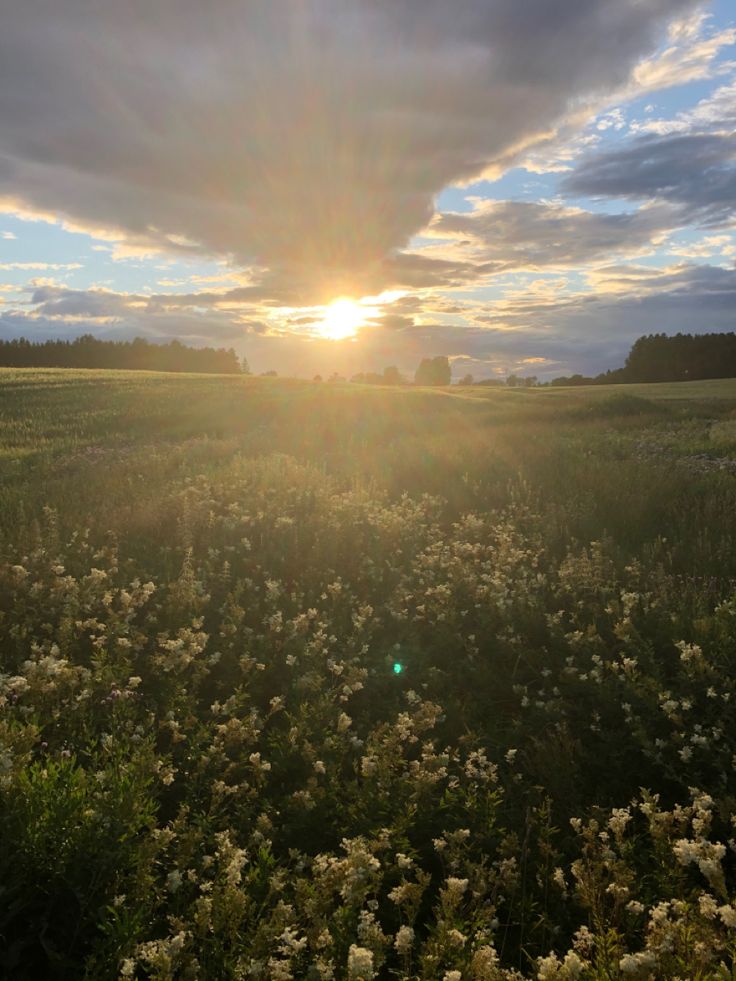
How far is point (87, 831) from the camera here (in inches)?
125

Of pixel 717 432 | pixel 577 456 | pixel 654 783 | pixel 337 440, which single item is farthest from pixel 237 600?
pixel 717 432

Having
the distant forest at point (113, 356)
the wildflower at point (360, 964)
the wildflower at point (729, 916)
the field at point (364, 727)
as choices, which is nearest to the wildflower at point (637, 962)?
the field at point (364, 727)

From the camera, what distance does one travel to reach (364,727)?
17.4 feet

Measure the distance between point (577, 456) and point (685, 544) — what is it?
597cm

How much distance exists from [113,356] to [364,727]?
327ft

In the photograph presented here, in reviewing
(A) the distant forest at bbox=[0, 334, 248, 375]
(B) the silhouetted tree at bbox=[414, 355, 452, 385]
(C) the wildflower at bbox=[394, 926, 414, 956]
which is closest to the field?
(C) the wildflower at bbox=[394, 926, 414, 956]

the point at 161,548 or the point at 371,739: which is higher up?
the point at 161,548

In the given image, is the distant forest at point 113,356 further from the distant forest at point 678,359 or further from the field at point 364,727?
the field at point 364,727

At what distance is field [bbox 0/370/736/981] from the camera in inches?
120

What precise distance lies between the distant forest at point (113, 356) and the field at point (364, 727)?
76005 millimetres

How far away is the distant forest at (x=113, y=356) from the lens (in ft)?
287

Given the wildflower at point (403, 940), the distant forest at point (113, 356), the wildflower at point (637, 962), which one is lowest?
the wildflower at point (403, 940)

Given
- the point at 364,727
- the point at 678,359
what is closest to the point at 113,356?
the point at 678,359

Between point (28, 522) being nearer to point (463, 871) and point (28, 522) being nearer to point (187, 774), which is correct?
point (187, 774)
